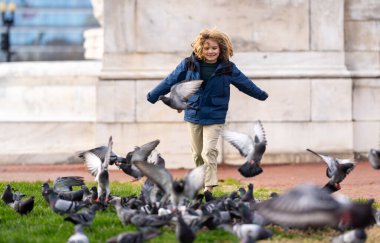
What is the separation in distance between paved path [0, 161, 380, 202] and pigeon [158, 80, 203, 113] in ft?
7.46

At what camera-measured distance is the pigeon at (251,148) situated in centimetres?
798

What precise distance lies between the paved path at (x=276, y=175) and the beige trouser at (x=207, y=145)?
1.51 metres

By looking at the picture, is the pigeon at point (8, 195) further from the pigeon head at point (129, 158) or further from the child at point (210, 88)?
the child at point (210, 88)

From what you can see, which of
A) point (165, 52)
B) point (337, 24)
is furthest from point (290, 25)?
point (165, 52)

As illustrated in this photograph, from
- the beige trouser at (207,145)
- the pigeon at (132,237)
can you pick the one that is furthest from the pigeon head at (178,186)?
the beige trouser at (207,145)

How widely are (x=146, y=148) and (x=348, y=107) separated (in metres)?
5.24

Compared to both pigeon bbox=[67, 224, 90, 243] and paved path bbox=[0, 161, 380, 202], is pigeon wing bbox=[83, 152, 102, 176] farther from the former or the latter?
paved path bbox=[0, 161, 380, 202]

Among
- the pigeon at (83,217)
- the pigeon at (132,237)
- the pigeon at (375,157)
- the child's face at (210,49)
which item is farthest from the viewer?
the child's face at (210,49)

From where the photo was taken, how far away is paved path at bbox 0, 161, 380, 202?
10.5 m

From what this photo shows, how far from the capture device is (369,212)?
19.3ft

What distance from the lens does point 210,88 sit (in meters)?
9.02

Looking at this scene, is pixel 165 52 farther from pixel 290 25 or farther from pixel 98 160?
pixel 98 160

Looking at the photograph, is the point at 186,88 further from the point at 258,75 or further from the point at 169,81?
the point at 258,75

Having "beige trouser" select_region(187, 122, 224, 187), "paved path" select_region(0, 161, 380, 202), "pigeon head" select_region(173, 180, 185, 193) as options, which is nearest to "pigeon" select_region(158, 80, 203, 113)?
"beige trouser" select_region(187, 122, 224, 187)
